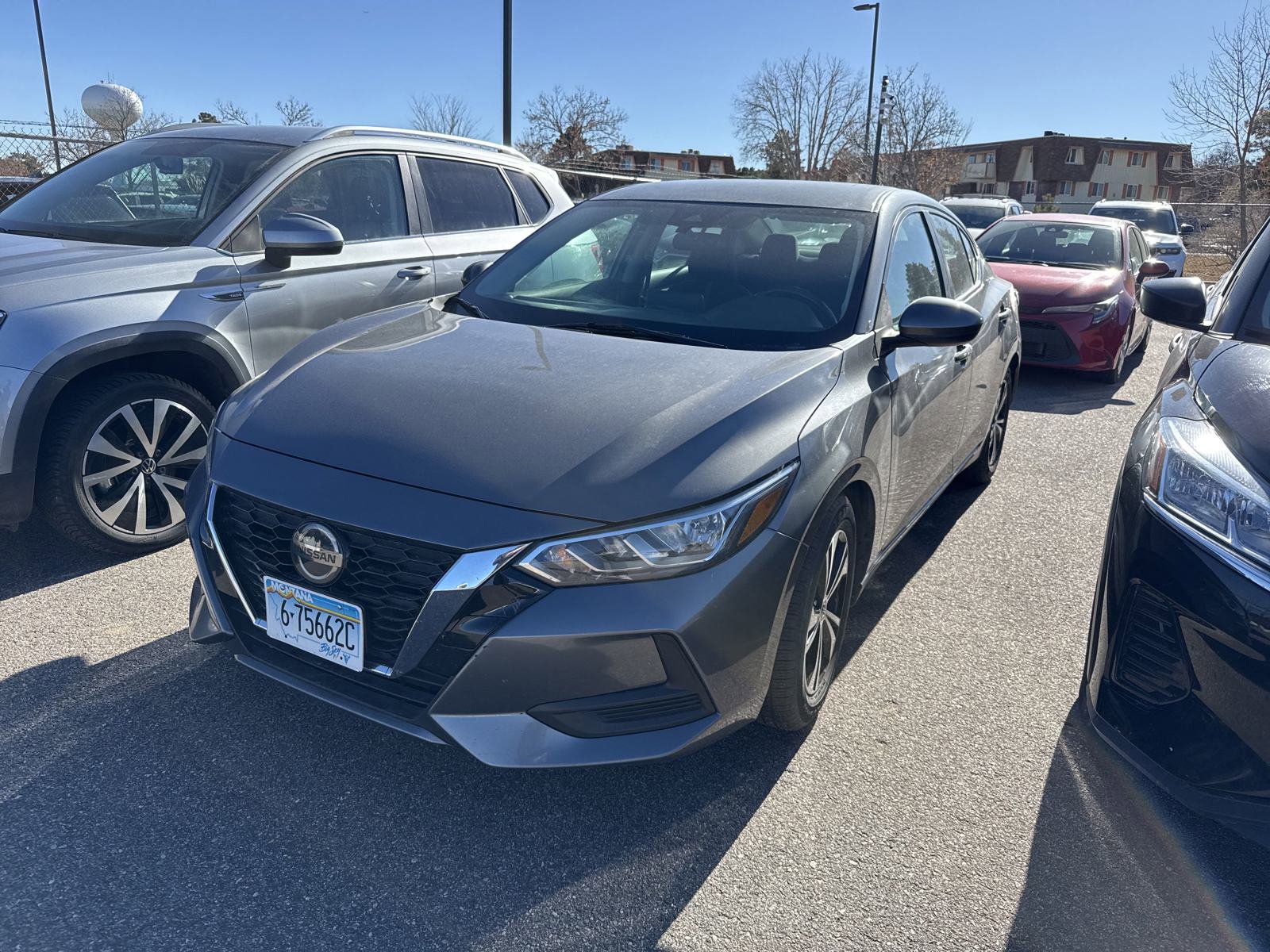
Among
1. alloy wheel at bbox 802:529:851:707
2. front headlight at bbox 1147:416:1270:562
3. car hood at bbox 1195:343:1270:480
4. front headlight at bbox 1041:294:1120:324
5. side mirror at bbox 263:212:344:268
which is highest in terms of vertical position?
side mirror at bbox 263:212:344:268

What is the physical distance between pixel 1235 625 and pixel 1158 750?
0.37m

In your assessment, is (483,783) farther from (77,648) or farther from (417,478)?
(77,648)

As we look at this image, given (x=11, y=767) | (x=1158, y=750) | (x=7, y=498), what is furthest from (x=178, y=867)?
(x=1158, y=750)

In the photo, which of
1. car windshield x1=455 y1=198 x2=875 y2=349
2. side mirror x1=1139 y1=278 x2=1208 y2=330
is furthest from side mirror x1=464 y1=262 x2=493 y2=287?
side mirror x1=1139 y1=278 x2=1208 y2=330

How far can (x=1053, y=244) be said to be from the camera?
31.8 feet

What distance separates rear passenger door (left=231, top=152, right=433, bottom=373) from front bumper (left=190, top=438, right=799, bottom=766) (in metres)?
2.22

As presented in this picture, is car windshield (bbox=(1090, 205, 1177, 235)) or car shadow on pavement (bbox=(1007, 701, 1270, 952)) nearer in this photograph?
car shadow on pavement (bbox=(1007, 701, 1270, 952))

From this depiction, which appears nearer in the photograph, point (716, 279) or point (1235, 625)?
point (1235, 625)

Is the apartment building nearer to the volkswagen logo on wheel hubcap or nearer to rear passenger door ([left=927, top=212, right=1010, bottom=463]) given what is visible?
rear passenger door ([left=927, top=212, right=1010, bottom=463])

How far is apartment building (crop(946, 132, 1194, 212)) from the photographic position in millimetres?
70125

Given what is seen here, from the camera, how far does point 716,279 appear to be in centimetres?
343

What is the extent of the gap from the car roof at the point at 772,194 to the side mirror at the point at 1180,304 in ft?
3.39

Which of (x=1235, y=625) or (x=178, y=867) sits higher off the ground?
(x=1235, y=625)

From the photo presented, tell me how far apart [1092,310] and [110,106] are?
20565 mm
